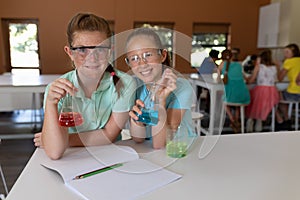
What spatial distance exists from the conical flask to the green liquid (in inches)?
10.2

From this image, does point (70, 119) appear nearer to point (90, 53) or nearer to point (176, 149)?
point (90, 53)

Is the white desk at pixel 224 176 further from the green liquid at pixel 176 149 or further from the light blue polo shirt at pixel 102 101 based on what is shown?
the light blue polo shirt at pixel 102 101

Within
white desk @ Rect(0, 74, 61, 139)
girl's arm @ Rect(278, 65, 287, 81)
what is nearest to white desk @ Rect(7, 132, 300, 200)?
white desk @ Rect(0, 74, 61, 139)

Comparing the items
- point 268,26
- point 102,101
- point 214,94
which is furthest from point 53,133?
point 268,26

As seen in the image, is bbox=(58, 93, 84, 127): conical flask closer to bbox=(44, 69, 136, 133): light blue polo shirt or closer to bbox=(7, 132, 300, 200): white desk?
bbox=(44, 69, 136, 133): light blue polo shirt

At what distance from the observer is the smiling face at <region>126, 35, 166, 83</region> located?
2.20 ft

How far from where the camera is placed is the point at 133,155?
0.79 meters

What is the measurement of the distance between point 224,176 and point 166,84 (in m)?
0.26

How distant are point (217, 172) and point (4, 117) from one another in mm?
4599

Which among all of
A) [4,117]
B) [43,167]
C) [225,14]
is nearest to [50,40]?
[4,117]

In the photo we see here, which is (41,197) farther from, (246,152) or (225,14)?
(225,14)

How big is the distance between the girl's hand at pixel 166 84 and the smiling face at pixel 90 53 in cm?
15

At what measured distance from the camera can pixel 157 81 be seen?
2.30ft

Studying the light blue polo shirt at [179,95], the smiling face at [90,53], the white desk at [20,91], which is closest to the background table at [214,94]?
the light blue polo shirt at [179,95]
